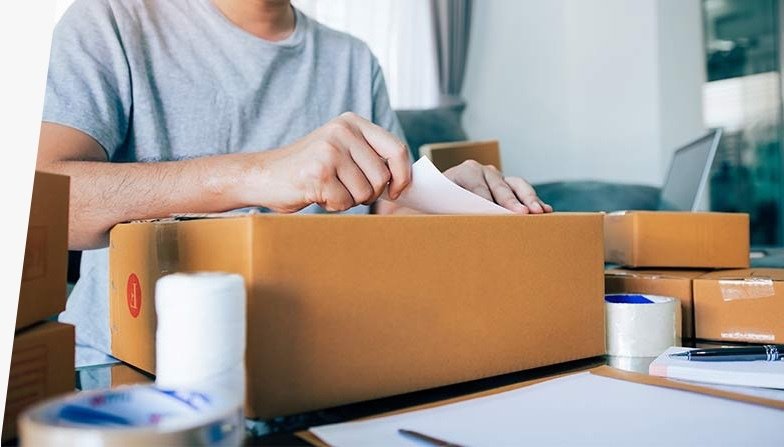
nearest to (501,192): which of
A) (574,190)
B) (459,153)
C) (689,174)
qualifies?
(459,153)

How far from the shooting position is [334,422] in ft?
1.38

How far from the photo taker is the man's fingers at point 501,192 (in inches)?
25.3

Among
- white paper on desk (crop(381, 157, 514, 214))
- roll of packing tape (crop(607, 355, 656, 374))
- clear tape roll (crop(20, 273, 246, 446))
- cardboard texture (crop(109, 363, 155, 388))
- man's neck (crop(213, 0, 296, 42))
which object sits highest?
man's neck (crop(213, 0, 296, 42))

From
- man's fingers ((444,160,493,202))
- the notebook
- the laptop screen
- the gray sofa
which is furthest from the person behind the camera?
the gray sofa

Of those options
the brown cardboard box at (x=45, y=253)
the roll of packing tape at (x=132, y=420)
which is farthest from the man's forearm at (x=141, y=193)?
the roll of packing tape at (x=132, y=420)

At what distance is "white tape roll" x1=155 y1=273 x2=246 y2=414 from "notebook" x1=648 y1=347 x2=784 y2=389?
0.34 meters

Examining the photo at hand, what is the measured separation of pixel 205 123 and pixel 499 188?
Answer: 0.52m

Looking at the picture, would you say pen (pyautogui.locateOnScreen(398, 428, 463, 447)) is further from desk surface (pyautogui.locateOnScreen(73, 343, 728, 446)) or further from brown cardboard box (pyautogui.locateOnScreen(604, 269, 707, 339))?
brown cardboard box (pyautogui.locateOnScreen(604, 269, 707, 339))

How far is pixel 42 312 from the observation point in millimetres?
400

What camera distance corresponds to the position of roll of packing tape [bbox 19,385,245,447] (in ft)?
0.82

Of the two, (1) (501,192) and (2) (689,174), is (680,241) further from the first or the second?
(2) (689,174)

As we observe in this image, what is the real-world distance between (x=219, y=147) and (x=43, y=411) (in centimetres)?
80

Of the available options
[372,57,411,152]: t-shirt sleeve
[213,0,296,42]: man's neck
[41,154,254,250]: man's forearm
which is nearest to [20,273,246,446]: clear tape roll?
[41,154,254,250]: man's forearm

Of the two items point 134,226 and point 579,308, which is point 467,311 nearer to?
point 579,308
